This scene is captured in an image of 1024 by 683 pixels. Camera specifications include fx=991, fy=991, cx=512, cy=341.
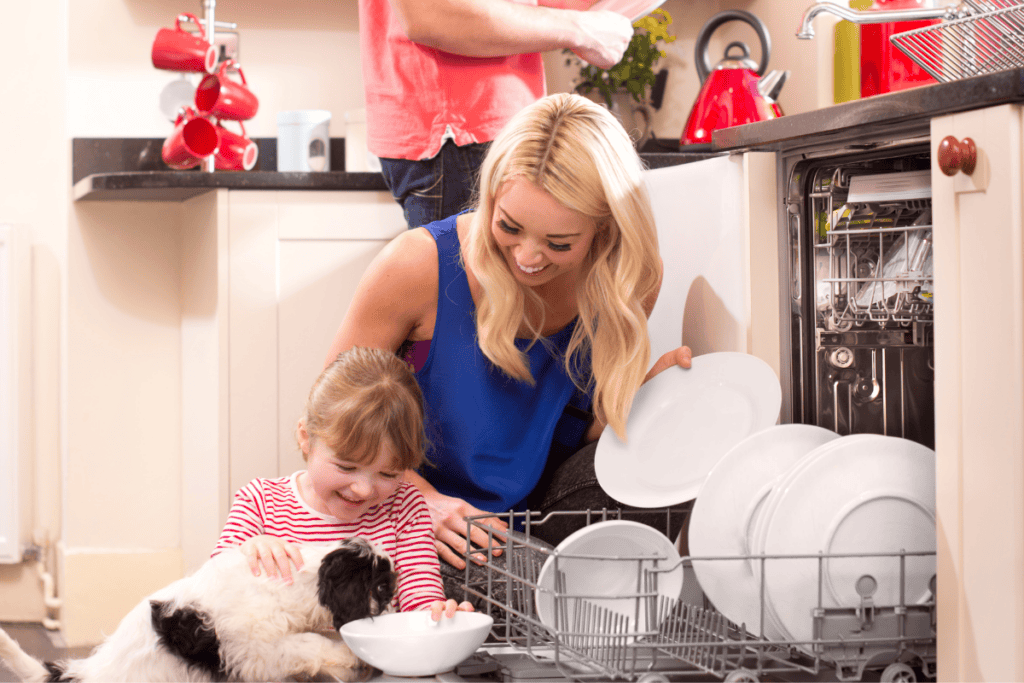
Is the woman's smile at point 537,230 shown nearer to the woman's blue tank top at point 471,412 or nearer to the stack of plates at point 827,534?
the woman's blue tank top at point 471,412

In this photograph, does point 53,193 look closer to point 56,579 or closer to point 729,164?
point 56,579

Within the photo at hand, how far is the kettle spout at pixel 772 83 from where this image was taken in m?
2.27

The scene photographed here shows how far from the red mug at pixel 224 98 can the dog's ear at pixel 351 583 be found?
4.83 feet

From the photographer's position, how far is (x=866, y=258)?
4.30ft

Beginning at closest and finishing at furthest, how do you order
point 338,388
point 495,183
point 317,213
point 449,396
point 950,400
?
point 950,400, point 338,388, point 495,183, point 449,396, point 317,213

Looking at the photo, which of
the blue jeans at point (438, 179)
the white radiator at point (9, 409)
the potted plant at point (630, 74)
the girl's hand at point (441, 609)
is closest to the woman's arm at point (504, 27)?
the blue jeans at point (438, 179)

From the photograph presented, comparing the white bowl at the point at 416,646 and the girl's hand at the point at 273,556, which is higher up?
the girl's hand at the point at 273,556

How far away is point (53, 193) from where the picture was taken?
2.46 meters

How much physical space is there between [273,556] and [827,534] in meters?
0.56

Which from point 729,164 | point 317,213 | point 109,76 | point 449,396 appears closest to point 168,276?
point 109,76

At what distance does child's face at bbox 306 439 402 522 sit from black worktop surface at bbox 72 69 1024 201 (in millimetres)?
607

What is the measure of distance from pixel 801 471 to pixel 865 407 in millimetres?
420

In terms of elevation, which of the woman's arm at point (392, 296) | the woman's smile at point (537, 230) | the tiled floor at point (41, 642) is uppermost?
the woman's smile at point (537, 230)

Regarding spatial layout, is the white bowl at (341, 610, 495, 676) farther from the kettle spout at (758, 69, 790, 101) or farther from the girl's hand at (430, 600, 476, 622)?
the kettle spout at (758, 69, 790, 101)
